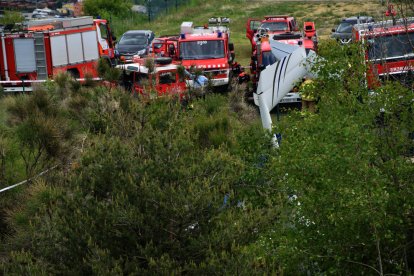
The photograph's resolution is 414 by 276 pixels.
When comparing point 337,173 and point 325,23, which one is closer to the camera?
point 337,173

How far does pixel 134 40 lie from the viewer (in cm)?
3922

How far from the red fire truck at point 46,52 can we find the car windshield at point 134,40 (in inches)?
312

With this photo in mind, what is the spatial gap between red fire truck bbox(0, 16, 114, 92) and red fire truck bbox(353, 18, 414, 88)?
38.0 feet

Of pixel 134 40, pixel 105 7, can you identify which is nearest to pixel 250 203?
pixel 134 40

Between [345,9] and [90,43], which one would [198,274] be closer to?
[90,43]

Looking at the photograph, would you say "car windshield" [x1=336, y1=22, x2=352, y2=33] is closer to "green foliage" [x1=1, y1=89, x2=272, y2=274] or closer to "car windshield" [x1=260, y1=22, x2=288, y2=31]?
"car windshield" [x1=260, y1=22, x2=288, y2=31]

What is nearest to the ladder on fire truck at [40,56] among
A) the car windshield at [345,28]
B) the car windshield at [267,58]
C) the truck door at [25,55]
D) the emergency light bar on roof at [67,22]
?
the truck door at [25,55]

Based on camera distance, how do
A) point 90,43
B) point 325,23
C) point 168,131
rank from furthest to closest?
point 325,23, point 90,43, point 168,131

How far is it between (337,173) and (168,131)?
5.88ft

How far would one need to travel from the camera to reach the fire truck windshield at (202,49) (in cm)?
2741

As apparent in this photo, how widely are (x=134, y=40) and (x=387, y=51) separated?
21507 mm

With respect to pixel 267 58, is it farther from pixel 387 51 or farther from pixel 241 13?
pixel 241 13

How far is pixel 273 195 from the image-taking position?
927cm

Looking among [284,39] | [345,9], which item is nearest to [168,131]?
[284,39]
